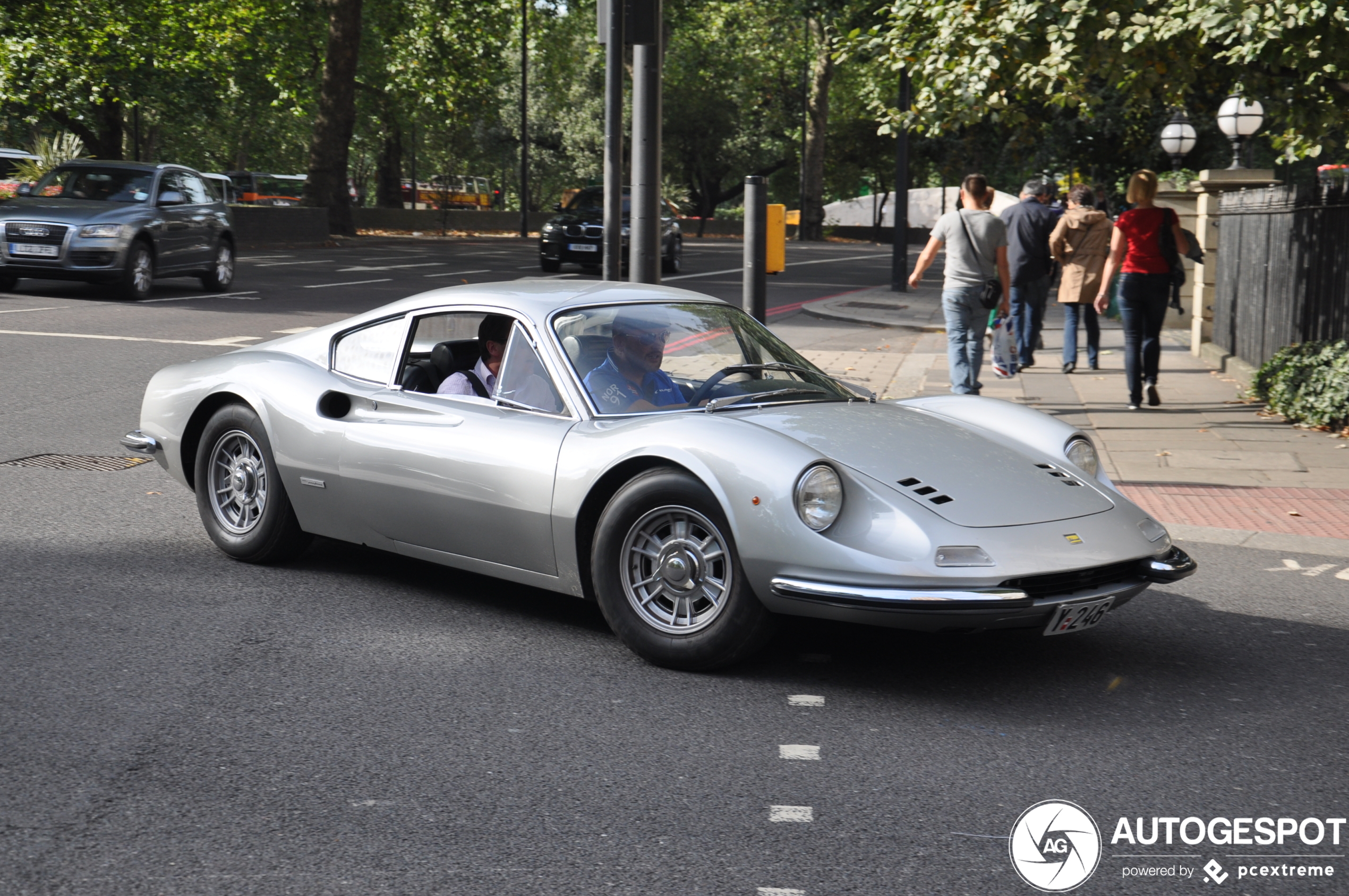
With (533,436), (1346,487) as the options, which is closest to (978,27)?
(1346,487)

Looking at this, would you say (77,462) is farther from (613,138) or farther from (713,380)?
(713,380)

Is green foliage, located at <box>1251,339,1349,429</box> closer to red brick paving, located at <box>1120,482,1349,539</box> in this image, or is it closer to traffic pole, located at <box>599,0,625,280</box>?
red brick paving, located at <box>1120,482,1349,539</box>

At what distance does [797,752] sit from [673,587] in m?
0.82

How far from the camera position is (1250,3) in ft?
27.3

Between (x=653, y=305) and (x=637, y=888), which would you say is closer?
(x=637, y=888)

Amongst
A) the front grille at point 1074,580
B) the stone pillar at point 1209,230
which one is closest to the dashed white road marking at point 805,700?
the front grille at point 1074,580

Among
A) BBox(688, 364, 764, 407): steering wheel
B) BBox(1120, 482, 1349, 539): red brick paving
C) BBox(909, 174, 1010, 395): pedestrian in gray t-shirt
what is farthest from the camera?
BBox(909, 174, 1010, 395): pedestrian in gray t-shirt

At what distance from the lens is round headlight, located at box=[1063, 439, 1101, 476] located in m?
5.14

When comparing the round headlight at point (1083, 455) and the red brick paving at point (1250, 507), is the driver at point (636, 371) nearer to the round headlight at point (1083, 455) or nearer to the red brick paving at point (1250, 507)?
the round headlight at point (1083, 455)

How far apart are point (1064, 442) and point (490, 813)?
2790 millimetres

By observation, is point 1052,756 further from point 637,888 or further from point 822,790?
point 637,888

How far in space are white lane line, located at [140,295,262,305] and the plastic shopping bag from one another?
33.0 feet

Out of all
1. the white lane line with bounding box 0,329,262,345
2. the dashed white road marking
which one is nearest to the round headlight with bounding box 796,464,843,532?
the dashed white road marking

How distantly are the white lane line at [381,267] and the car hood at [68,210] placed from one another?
21.6 ft
